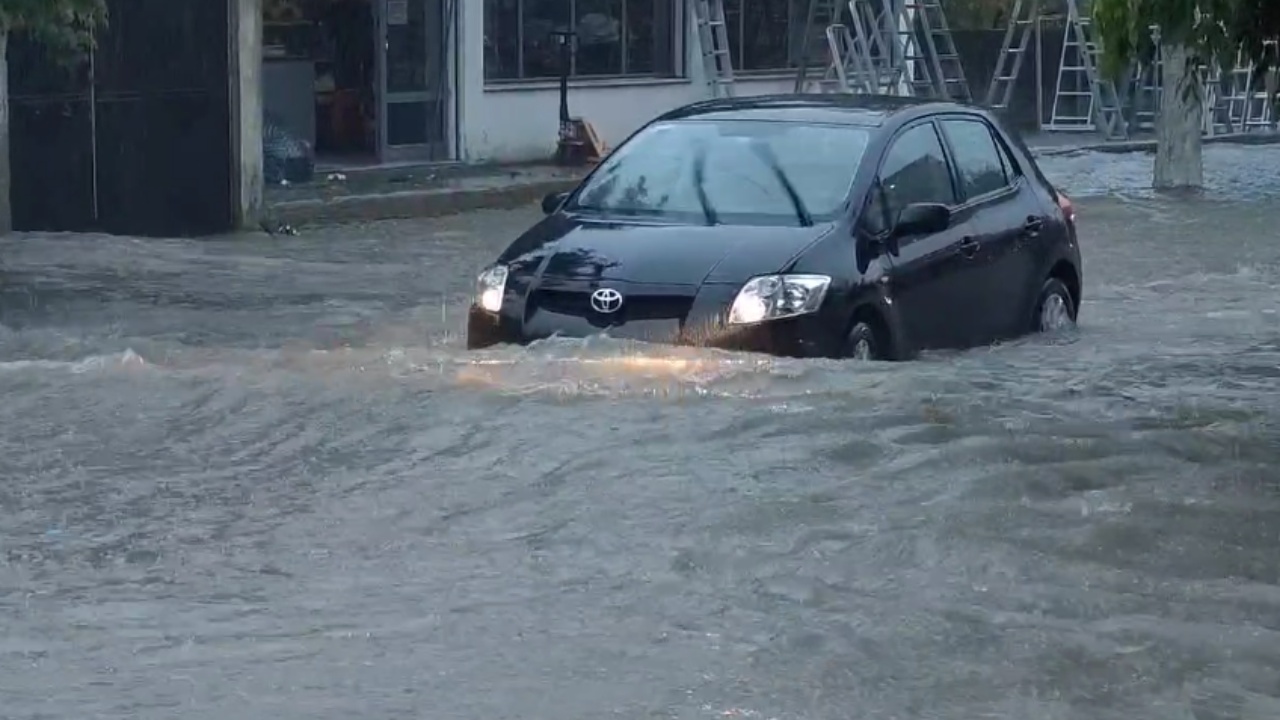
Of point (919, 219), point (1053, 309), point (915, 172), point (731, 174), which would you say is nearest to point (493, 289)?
point (731, 174)

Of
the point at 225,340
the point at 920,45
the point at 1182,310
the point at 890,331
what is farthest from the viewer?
the point at 920,45

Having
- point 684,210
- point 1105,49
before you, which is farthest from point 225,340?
point 1105,49

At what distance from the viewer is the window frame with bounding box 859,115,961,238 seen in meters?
10.4

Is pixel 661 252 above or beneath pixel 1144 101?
above

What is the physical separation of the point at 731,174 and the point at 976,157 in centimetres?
155

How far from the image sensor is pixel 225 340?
12.7m

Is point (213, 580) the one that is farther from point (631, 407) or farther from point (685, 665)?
point (631, 407)

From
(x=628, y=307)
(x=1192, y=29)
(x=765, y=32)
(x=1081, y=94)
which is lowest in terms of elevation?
(x=1081, y=94)

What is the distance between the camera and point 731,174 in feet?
34.9

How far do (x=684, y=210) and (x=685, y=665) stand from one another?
4.43m

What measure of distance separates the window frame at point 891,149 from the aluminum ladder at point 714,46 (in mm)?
17199

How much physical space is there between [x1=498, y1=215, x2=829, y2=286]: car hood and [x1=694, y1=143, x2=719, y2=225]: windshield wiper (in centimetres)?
20

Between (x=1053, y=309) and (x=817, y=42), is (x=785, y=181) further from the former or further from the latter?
(x=817, y=42)

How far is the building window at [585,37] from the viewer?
2645cm
